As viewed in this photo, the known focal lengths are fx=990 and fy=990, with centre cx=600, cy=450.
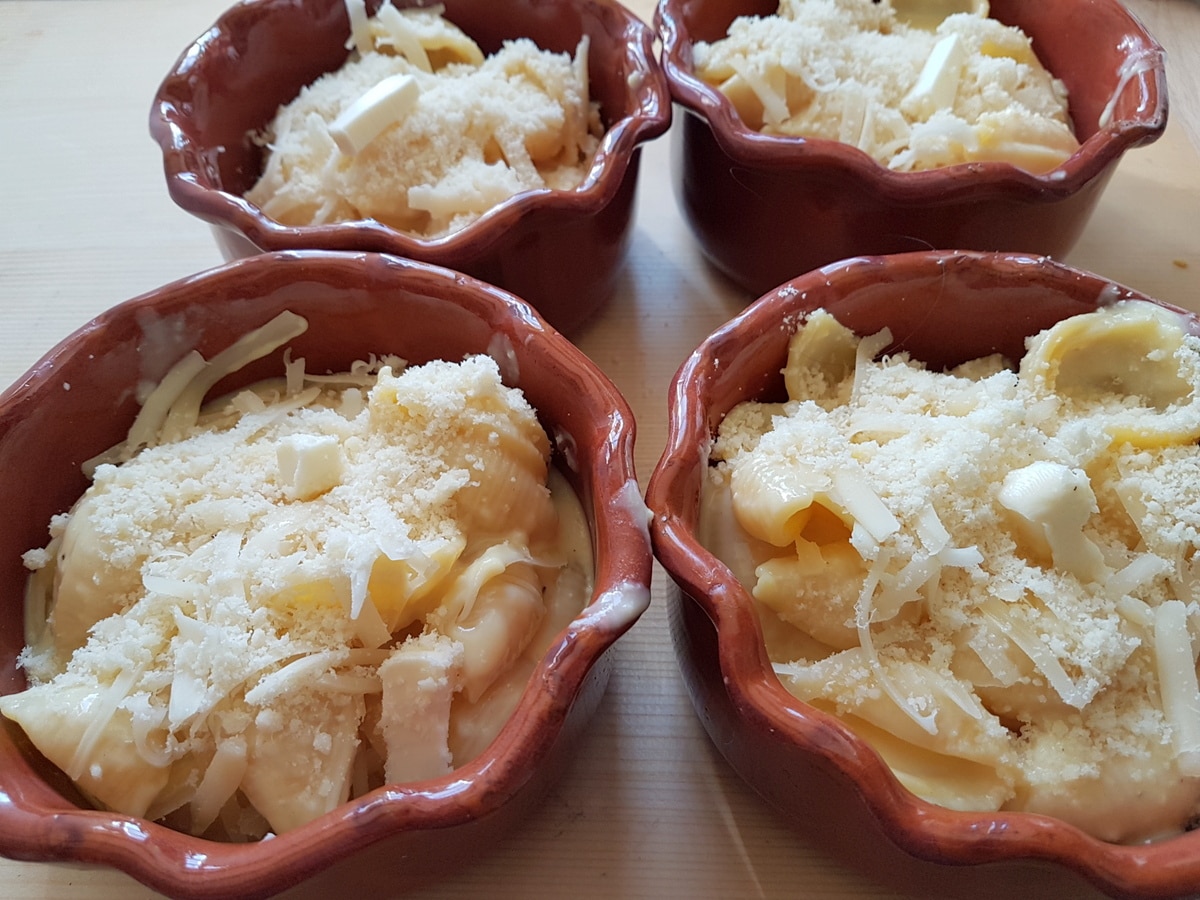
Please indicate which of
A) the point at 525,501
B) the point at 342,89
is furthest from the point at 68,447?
the point at 342,89

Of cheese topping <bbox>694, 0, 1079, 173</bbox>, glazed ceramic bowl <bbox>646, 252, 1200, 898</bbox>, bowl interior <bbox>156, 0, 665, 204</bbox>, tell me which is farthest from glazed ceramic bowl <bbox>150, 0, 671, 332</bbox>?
glazed ceramic bowl <bbox>646, 252, 1200, 898</bbox>

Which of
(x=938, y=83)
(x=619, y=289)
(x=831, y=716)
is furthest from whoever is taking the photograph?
(x=619, y=289)

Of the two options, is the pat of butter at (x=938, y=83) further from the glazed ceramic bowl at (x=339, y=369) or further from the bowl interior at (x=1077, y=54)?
the glazed ceramic bowl at (x=339, y=369)

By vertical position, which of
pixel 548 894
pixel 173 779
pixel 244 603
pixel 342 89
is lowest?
pixel 548 894

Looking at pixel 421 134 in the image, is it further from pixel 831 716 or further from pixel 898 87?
pixel 831 716

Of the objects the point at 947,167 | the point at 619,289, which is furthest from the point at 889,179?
the point at 619,289

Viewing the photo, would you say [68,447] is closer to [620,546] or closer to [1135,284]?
[620,546]

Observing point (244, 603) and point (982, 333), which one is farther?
point (982, 333)
